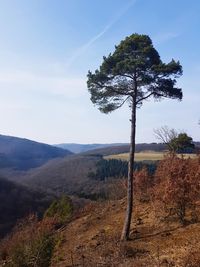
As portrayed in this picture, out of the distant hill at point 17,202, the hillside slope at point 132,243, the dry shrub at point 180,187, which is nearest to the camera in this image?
the hillside slope at point 132,243

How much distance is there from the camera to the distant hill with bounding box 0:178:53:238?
9750 centimetres

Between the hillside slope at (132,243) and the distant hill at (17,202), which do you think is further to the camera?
the distant hill at (17,202)

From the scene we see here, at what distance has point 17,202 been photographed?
109500mm

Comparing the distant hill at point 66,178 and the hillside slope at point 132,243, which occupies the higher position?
the hillside slope at point 132,243

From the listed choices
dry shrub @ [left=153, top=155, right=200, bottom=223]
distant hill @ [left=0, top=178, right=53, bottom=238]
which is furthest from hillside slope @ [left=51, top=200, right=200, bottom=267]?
distant hill @ [left=0, top=178, right=53, bottom=238]

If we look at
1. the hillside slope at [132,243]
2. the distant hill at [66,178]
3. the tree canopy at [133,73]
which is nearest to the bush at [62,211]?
the hillside slope at [132,243]

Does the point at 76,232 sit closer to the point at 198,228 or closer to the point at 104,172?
the point at 198,228

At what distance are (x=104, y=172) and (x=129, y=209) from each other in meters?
124

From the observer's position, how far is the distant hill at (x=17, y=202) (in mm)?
97500

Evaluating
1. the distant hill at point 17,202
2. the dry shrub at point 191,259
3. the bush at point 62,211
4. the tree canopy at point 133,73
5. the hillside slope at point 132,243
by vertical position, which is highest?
the tree canopy at point 133,73

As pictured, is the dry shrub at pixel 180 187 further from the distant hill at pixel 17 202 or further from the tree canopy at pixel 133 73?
the distant hill at pixel 17 202

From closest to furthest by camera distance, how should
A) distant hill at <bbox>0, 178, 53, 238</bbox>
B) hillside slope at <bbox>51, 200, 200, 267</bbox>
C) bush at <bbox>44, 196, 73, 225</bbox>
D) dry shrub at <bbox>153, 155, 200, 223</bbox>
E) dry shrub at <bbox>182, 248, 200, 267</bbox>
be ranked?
dry shrub at <bbox>182, 248, 200, 267</bbox>
hillside slope at <bbox>51, 200, 200, 267</bbox>
dry shrub at <bbox>153, 155, 200, 223</bbox>
bush at <bbox>44, 196, 73, 225</bbox>
distant hill at <bbox>0, 178, 53, 238</bbox>

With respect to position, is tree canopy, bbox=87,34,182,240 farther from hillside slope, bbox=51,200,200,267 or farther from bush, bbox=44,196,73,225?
bush, bbox=44,196,73,225

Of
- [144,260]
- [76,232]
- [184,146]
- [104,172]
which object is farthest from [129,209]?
[104,172]
